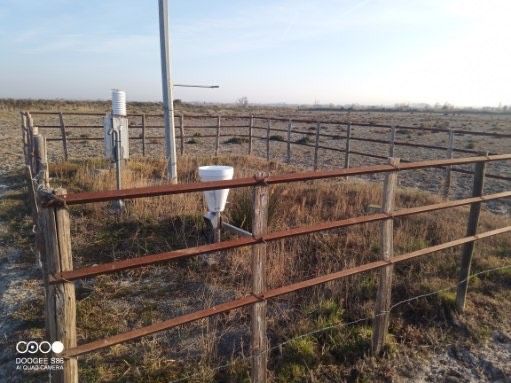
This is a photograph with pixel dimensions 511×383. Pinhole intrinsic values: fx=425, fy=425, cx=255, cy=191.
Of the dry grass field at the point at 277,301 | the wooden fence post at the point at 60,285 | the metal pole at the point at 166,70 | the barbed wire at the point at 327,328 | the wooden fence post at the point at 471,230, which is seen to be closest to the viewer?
the wooden fence post at the point at 60,285

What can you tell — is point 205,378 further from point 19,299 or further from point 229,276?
point 19,299

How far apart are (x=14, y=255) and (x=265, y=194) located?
162 inches

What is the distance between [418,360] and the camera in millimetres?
3281

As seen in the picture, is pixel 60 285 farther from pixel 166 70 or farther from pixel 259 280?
pixel 166 70

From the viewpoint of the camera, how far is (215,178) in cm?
454

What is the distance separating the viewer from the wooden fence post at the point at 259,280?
8.46 feet

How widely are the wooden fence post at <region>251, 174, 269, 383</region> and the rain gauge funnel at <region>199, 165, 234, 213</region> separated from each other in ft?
6.24

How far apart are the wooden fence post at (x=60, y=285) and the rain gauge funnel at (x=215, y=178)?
2.45 meters

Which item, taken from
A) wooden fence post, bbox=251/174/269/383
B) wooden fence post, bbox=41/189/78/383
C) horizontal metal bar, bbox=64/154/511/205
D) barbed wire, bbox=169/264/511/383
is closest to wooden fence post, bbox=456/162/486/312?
barbed wire, bbox=169/264/511/383

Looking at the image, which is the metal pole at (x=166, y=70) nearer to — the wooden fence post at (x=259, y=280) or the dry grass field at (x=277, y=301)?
the dry grass field at (x=277, y=301)

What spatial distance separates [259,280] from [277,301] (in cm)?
148

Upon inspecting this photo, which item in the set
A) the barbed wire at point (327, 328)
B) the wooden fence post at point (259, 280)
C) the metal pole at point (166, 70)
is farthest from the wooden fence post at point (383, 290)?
the metal pole at point (166, 70)

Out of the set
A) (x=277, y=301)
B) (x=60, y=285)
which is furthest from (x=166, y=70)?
(x=60, y=285)

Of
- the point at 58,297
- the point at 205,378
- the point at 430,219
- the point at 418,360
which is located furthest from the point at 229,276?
the point at 430,219
